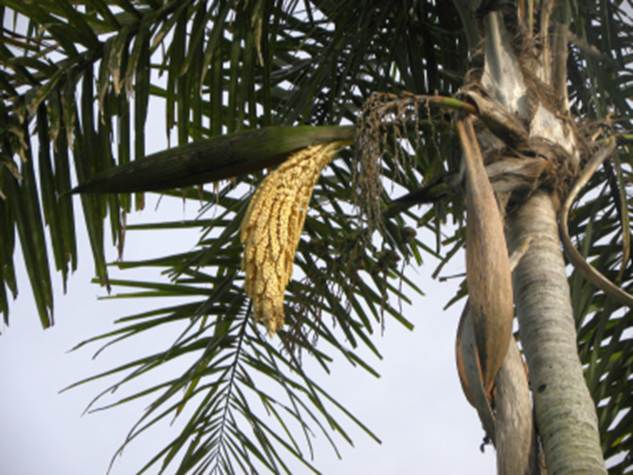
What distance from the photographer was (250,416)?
3049 millimetres

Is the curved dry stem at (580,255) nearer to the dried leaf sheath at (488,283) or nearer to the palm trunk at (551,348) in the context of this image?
the palm trunk at (551,348)

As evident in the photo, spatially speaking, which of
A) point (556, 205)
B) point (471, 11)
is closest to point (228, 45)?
point (471, 11)

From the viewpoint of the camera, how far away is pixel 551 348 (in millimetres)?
1835

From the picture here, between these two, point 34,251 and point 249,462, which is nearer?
point 34,251

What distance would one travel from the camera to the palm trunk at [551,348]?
5.54 feet

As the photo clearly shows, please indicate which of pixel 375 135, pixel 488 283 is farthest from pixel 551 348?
pixel 375 135

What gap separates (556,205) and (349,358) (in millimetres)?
1125

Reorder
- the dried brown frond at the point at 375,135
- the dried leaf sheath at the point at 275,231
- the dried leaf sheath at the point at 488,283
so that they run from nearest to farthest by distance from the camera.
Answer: the dried leaf sheath at the point at 275,231 → the dried leaf sheath at the point at 488,283 → the dried brown frond at the point at 375,135

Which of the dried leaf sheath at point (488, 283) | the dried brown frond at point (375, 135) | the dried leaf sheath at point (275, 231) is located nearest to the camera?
the dried leaf sheath at point (275, 231)

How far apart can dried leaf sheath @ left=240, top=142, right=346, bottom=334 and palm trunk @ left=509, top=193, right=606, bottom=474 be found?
490 mm

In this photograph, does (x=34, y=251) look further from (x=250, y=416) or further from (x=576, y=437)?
(x=576, y=437)

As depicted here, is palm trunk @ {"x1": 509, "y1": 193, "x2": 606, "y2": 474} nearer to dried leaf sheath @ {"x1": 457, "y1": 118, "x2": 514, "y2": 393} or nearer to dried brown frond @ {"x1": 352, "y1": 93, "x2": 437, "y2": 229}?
dried leaf sheath @ {"x1": 457, "y1": 118, "x2": 514, "y2": 393}

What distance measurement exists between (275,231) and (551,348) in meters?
0.57

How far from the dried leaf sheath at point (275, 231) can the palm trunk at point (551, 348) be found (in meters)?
0.49
